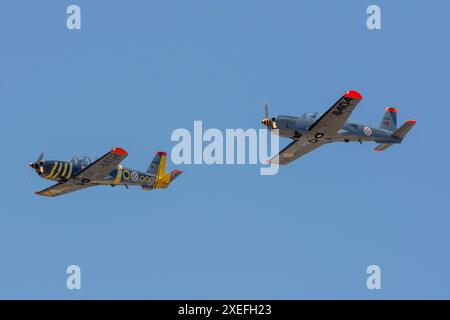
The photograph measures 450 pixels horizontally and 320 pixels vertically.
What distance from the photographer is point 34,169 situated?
48.7 metres

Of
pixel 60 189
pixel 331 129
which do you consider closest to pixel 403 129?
pixel 331 129

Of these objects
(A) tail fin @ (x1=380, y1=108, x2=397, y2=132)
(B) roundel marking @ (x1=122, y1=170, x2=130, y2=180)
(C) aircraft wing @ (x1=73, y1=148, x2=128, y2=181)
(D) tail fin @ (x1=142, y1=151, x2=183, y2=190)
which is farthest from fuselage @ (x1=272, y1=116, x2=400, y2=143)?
(D) tail fin @ (x1=142, y1=151, x2=183, y2=190)

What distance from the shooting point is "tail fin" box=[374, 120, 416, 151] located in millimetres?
50469

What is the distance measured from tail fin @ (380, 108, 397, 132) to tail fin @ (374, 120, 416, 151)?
1092 mm

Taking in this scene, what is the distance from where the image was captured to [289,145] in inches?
2034

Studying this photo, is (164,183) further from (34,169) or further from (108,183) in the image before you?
(34,169)

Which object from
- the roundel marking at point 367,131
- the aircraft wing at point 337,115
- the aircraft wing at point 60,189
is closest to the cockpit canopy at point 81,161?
the aircraft wing at point 60,189

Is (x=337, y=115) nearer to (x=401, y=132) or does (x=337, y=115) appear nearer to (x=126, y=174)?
(x=401, y=132)

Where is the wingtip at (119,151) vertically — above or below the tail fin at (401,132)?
below

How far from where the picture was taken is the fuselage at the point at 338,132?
1861 inches

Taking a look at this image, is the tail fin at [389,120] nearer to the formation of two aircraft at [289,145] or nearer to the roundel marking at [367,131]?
the formation of two aircraft at [289,145]

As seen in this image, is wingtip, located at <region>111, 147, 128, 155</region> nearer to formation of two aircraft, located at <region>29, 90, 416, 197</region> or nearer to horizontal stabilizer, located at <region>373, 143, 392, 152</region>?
formation of two aircraft, located at <region>29, 90, 416, 197</region>
